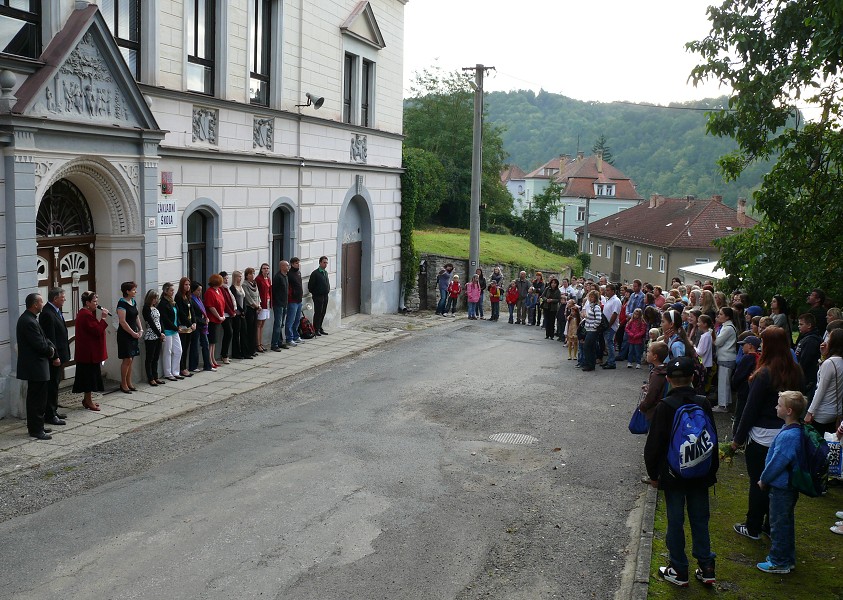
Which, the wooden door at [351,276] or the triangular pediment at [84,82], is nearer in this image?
the triangular pediment at [84,82]

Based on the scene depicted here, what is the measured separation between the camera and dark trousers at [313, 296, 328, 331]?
19953mm

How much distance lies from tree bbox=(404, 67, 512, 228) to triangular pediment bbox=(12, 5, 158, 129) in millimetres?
34391

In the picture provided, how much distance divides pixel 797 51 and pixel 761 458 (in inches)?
323

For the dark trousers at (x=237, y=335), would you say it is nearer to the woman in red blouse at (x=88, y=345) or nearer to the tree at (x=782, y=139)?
the woman in red blouse at (x=88, y=345)

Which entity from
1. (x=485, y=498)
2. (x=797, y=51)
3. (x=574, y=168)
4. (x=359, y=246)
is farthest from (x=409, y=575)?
(x=574, y=168)

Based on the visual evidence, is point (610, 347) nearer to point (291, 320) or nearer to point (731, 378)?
point (731, 378)

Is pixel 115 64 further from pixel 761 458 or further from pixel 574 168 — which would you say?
pixel 574 168

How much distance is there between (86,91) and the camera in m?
12.5

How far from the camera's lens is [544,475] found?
9867 millimetres

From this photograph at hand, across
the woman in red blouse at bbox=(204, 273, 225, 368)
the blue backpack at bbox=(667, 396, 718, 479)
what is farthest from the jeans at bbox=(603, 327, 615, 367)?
the blue backpack at bbox=(667, 396, 718, 479)

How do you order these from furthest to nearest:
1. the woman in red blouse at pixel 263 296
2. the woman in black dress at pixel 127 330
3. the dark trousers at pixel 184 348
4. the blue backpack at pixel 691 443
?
1. the woman in red blouse at pixel 263 296
2. the dark trousers at pixel 184 348
3. the woman in black dress at pixel 127 330
4. the blue backpack at pixel 691 443

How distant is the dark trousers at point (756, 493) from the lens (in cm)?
761

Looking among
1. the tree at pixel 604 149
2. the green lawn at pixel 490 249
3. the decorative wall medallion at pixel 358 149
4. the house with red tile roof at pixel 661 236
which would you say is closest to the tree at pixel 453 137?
the green lawn at pixel 490 249

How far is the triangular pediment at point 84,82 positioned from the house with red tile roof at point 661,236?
47.0 m
